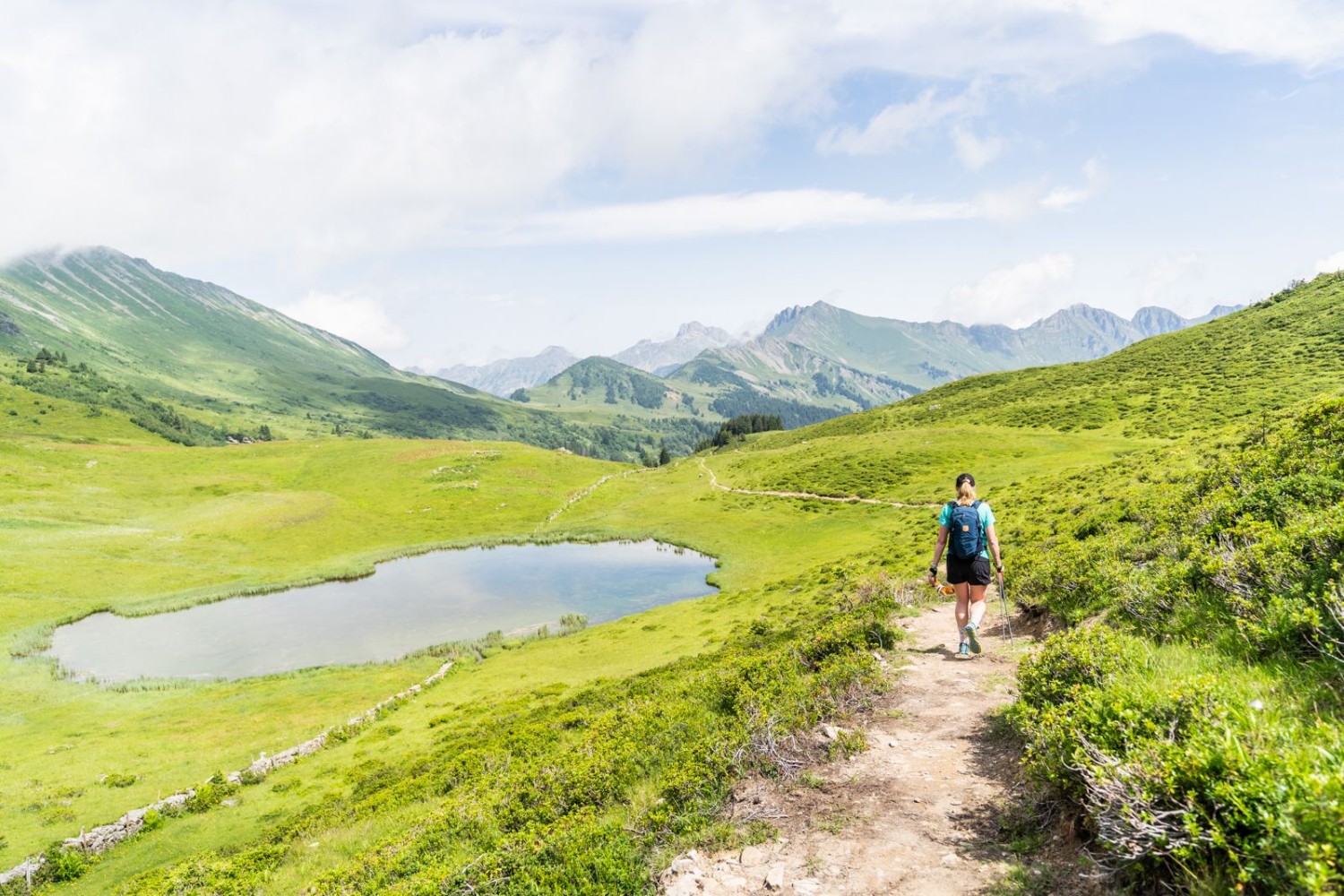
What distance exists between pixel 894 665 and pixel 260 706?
1493 inches

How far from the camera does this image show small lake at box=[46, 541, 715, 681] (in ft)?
149

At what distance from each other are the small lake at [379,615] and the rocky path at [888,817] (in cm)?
4265

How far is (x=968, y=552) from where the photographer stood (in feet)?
53.7

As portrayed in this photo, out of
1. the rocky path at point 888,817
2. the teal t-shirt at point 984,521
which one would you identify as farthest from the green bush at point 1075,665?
Answer: the teal t-shirt at point 984,521

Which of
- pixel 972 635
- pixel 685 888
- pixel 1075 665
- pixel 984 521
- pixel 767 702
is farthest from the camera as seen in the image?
pixel 972 635

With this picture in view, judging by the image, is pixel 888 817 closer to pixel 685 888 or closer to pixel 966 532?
pixel 685 888

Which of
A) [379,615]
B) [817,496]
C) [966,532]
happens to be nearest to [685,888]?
[966,532]

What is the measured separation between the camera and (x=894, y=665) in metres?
16.3

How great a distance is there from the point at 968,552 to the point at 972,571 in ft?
1.78

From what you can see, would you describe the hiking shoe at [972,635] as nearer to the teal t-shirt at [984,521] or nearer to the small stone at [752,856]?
the teal t-shirt at [984,521]

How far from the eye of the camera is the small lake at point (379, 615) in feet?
149

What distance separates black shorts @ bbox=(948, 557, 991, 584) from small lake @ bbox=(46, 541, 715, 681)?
4014cm

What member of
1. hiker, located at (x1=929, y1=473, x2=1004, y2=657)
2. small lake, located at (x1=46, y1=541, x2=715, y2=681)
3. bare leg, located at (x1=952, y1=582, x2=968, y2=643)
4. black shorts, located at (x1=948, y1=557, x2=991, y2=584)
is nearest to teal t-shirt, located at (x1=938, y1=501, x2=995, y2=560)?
hiker, located at (x1=929, y1=473, x2=1004, y2=657)

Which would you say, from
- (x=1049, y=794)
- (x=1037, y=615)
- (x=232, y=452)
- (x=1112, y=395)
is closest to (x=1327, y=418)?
(x=1037, y=615)
